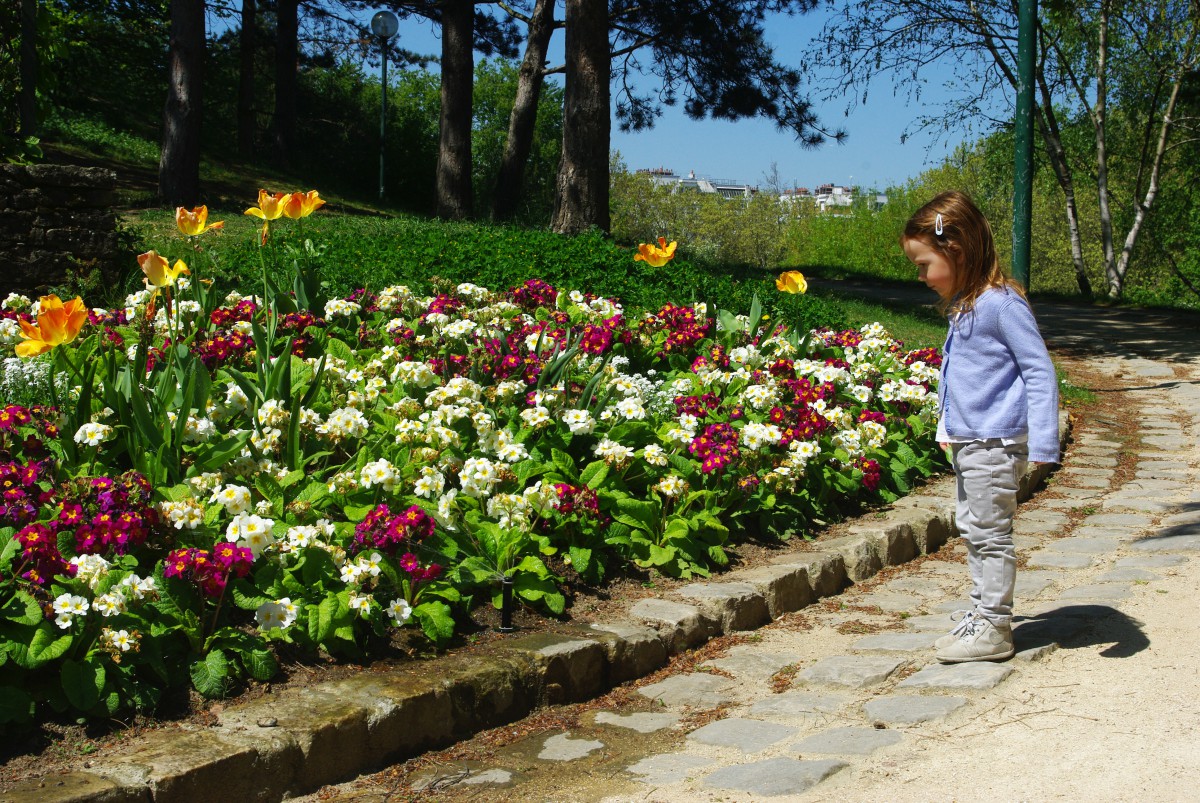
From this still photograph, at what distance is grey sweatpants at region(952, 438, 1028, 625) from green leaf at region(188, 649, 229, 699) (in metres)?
2.33

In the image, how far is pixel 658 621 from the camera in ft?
12.6

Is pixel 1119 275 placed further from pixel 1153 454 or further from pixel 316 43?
pixel 316 43

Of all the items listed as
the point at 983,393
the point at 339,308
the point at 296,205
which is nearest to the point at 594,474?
the point at 983,393

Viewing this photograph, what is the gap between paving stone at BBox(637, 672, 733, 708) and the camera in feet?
11.5

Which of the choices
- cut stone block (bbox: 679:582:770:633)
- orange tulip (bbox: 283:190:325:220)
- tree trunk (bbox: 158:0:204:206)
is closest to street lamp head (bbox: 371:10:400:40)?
tree trunk (bbox: 158:0:204:206)

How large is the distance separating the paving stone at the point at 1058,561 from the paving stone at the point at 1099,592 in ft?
1.29

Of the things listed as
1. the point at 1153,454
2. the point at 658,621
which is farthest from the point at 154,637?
the point at 1153,454

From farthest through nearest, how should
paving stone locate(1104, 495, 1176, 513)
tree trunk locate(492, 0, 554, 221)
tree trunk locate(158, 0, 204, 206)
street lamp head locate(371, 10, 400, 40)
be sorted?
street lamp head locate(371, 10, 400, 40) < tree trunk locate(492, 0, 554, 221) < tree trunk locate(158, 0, 204, 206) < paving stone locate(1104, 495, 1176, 513)

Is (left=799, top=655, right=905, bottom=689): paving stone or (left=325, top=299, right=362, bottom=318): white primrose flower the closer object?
(left=799, top=655, right=905, bottom=689): paving stone

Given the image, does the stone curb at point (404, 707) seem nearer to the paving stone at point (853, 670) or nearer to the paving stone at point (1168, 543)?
the paving stone at point (853, 670)

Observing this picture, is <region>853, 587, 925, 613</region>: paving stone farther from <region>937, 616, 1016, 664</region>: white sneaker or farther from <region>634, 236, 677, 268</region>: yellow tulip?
<region>634, 236, 677, 268</region>: yellow tulip

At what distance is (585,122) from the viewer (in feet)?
38.8

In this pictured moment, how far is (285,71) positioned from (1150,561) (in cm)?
1926

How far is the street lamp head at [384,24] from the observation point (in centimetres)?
1814
